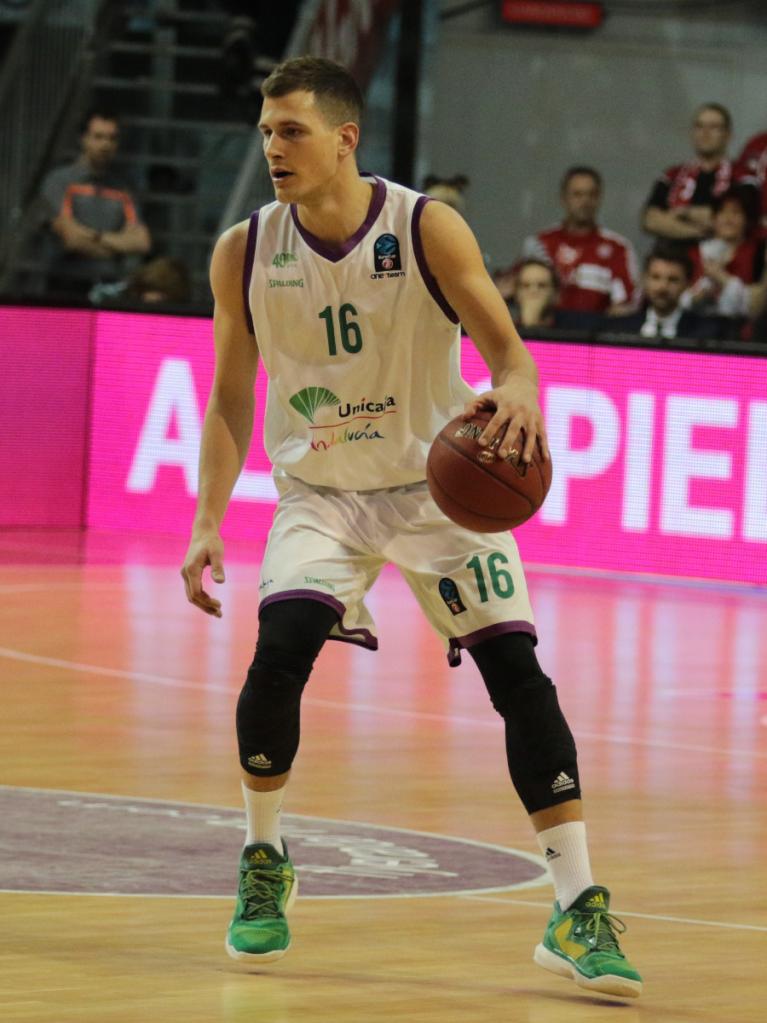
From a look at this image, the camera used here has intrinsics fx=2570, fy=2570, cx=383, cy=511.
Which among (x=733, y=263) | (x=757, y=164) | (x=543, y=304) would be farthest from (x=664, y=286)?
(x=757, y=164)

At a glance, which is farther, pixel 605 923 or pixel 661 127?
pixel 661 127

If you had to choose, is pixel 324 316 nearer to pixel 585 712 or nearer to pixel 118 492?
pixel 585 712

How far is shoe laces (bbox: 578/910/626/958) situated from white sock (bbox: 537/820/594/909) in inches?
3.3

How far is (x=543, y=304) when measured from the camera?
14734 millimetres

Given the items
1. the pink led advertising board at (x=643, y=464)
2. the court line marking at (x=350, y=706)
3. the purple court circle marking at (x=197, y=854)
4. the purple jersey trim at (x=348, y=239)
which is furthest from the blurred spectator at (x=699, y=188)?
the purple jersey trim at (x=348, y=239)

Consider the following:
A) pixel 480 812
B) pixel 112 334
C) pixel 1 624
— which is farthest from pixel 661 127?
pixel 480 812

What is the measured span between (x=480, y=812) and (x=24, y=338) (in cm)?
802

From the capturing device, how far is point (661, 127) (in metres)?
19.4

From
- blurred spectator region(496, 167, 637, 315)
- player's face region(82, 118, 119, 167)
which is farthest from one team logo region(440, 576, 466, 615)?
player's face region(82, 118, 119, 167)

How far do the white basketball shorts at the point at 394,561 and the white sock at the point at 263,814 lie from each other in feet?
1.25

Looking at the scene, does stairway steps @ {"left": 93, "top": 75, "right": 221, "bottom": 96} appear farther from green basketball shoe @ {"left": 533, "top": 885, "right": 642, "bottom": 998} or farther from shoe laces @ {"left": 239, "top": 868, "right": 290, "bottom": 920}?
green basketball shoe @ {"left": 533, "top": 885, "right": 642, "bottom": 998}

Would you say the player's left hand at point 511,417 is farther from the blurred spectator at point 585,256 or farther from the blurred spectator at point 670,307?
the blurred spectator at point 585,256

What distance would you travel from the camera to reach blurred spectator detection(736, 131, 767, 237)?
16.2m

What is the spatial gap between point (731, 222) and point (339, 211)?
33.2ft
